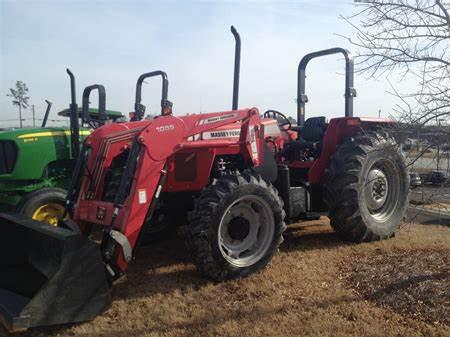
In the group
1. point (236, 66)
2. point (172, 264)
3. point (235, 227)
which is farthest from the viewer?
point (236, 66)

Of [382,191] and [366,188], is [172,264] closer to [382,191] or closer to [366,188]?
[366,188]

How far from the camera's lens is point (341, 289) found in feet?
14.9

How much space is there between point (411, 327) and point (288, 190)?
2595 millimetres

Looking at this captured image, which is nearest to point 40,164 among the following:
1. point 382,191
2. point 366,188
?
point 366,188

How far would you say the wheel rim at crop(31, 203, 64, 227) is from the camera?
6384mm

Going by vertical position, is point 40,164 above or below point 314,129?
below

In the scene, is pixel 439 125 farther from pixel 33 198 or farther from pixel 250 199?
pixel 33 198

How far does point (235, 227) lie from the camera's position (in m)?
5.12

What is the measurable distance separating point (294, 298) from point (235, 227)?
3.50ft

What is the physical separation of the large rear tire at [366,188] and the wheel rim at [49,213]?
3.57 meters

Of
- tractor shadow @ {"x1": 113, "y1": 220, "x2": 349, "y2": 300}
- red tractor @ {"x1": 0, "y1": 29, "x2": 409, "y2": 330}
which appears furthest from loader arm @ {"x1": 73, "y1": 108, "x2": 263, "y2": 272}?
tractor shadow @ {"x1": 113, "y1": 220, "x2": 349, "y2": 300}

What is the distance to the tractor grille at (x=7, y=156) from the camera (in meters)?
6.78

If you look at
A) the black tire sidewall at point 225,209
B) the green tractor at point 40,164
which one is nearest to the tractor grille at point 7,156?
the green tractor at point 40,164

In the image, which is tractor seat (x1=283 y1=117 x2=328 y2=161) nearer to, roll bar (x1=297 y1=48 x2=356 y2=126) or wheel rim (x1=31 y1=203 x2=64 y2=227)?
roll bar (x1=297 y1=48 x2=356 y2=126)
